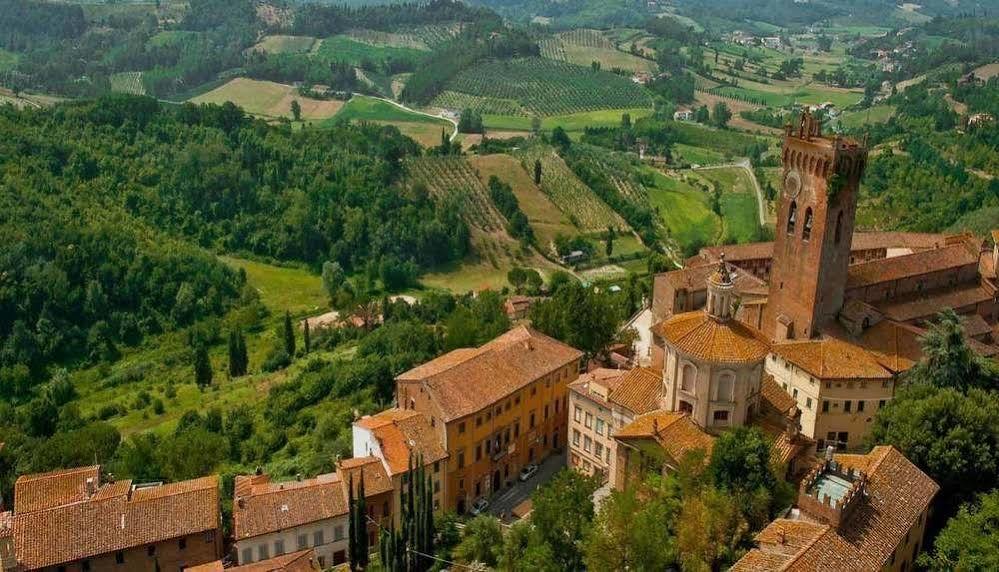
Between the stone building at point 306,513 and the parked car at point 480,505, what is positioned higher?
the stone building at point 306,513

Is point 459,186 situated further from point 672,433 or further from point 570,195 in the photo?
point 672,433

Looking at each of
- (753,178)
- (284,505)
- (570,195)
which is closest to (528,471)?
(284,505)

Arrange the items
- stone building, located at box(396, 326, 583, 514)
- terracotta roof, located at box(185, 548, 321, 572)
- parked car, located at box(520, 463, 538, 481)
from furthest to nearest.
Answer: parked car, located at box(520, 463, 538, 481)
stone building, located at box(396, 326, 583, 514)
terracotta roof, located at box(185, 548, 321, 572)

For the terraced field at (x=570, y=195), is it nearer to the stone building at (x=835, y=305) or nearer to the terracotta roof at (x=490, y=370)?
the stone building at (x=835, y=305)

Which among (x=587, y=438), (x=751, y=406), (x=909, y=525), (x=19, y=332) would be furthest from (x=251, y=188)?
(x=909, y=525)

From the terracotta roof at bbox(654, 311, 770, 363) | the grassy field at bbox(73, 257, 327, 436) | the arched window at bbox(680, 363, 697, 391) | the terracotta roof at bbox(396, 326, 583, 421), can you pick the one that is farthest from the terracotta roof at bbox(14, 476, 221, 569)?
the grassy field at bbox(73, 257, 327, 436)

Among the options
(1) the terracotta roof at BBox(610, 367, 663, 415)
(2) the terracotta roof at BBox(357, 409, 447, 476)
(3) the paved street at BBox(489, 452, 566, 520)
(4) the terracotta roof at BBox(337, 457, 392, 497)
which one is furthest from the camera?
(3) the paved street at BBox(489, 452, 566, 520)

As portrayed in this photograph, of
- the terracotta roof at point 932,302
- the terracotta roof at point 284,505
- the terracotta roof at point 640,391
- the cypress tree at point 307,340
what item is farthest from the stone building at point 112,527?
the terracotta roof at point 932,302

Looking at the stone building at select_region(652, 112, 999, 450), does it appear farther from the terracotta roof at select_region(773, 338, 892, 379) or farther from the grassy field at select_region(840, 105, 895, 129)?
the grassy field at select_region(840, 105, 895, 129)
